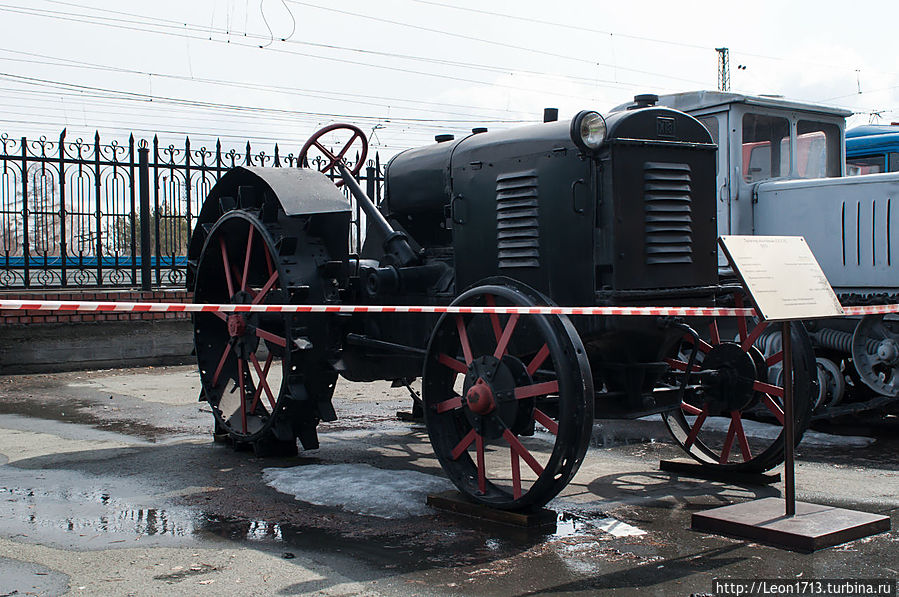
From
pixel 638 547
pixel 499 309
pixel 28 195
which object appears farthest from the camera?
pixel 28 195

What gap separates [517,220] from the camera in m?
5.27

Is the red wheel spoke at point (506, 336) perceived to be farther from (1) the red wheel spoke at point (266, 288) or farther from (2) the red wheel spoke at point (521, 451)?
(1) the red wheel spoke at point (266, 288)

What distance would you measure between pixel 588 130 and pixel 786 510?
2073mm

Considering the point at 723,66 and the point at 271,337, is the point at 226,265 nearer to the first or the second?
the point at 271,337

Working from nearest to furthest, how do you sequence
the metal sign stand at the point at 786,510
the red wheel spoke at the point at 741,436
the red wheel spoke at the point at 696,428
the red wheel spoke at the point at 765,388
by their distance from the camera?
1. the metal sign stand at the point at 786,510
2. the red wheel spoke at the point at 765,388
3. the red wheel spoke at the point at 741,436
4. the red wheel spoke at the point at 696,428

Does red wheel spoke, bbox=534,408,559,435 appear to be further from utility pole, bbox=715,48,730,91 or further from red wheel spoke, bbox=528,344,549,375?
utility pole, bbox=715,48,730,91

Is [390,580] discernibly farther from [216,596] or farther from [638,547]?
[638,547]

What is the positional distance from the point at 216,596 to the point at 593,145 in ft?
9.15

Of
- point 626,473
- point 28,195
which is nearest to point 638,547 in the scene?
point 626,473

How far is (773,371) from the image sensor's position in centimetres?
770

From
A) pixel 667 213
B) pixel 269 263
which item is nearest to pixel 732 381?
pixel 667 213

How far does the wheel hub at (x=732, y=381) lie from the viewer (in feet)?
18.1

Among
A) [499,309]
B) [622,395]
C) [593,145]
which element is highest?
Answer: [593,145]

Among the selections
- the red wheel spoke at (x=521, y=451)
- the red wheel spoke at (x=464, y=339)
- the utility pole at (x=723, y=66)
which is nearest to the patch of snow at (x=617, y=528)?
the red wheel spoke at (x=521, y=451)
